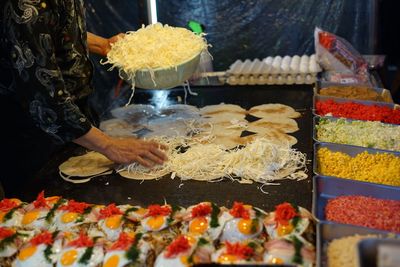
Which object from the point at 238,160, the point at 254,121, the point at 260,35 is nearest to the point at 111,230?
the point at 238,160

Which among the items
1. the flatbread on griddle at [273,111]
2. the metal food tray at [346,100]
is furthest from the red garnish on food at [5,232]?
the metal food tray at [346,100]

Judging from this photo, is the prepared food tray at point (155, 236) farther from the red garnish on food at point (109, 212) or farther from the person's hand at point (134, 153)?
the person's hand at point (134, 153)

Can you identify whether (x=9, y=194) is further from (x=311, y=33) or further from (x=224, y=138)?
(x=311, y=33)

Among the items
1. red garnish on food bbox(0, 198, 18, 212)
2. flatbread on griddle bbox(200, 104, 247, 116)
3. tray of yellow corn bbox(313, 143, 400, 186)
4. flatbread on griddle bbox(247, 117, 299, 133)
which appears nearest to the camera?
red garnish on food bbox(0, 198, 18, 212)

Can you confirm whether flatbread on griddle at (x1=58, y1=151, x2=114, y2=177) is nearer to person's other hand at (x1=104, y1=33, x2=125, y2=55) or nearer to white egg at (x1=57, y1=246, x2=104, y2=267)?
person's other hand at (x1=104, y1=33, x2=125, y2=55)

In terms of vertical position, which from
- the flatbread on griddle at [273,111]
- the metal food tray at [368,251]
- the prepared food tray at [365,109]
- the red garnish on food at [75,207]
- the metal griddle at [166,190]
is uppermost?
the metal food tray at [368,251]

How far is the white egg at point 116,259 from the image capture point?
2150 millimetres

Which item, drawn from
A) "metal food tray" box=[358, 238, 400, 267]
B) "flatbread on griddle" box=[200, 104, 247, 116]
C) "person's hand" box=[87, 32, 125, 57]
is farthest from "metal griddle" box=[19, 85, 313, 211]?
"metal food tray" box=[358, 238, 400, 267]

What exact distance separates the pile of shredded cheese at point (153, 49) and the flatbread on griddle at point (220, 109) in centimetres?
77

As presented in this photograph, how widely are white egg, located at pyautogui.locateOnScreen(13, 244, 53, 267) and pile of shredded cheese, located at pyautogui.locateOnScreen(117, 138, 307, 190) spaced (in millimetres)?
1262

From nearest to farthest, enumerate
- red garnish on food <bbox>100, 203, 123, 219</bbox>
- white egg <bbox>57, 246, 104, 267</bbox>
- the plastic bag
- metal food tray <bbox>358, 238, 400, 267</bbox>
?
metal food tray <bbox>358, 238, 400, 267</bbox> → white egg <bbox>57, 246, 104, 267</bbox> → red garnish on food <bbox>100, 203, 123, 219</bbox> → the plastic bag

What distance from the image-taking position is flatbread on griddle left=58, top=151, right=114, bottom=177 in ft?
11.6

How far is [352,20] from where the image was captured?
A: 6.26m

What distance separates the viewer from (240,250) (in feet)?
6.96
